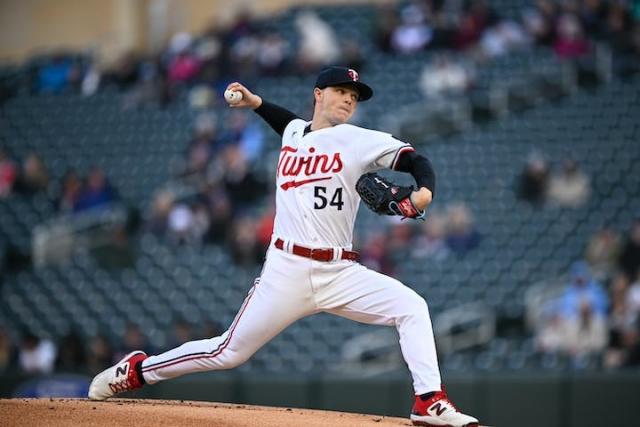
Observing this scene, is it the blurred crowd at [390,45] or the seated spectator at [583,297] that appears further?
the blurred crowd at [390,45]

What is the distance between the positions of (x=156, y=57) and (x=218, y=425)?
13.5 m

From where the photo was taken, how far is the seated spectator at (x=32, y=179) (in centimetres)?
1538

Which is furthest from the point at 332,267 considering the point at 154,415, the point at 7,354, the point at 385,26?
the point at 385,26

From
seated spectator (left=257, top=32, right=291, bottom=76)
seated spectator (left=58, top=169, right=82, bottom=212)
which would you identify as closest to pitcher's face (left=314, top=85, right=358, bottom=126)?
seated spectator (left=58, top=169, right=82, bottom=212)

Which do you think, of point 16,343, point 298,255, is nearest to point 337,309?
point 298,255

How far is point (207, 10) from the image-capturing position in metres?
20.6

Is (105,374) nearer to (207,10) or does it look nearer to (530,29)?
(530,29)

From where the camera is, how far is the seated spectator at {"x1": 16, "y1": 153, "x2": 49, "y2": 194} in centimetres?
1538

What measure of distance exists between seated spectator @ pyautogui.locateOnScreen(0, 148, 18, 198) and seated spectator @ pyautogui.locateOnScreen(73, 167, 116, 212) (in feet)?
3.76

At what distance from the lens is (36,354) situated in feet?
39.8

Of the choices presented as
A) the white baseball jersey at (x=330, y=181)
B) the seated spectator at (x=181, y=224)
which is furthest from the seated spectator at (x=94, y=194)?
the white baseball jersey at (x=330, y=181)

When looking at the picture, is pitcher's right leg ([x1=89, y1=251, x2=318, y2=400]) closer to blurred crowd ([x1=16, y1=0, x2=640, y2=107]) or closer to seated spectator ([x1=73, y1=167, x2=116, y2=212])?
seated spectator ([x1=73, y1=167, x2=116, y2=212])

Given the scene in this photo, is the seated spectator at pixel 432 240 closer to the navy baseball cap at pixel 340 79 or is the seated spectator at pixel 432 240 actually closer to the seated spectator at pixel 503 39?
the seated spectator at pixel 503 39

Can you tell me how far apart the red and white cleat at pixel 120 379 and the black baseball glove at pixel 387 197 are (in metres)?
1.52
